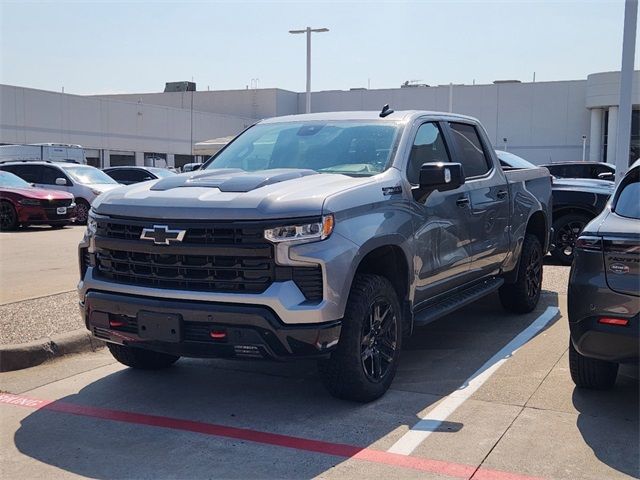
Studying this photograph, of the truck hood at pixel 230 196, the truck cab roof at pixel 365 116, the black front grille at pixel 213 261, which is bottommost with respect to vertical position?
the black front grille at pixel 213 261

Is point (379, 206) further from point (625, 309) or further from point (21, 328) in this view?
point (21, 328)

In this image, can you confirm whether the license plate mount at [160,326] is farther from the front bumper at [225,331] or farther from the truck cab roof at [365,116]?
the truck cab roof at [365,116]

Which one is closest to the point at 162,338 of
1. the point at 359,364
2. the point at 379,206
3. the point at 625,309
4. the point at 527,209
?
the point at 359,364

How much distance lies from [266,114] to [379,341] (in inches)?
2100

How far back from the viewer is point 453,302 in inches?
232

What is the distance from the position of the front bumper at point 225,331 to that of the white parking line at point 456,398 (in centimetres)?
72

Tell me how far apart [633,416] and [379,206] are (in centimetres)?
215

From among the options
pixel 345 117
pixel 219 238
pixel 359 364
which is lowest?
pixel 359 364

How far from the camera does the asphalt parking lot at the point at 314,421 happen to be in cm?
384

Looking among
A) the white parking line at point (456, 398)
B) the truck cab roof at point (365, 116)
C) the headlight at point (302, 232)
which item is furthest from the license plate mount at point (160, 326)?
the truck cab roof at point (365, 116)

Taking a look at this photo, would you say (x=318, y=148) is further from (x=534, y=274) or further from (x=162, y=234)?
(x=534, y=274)

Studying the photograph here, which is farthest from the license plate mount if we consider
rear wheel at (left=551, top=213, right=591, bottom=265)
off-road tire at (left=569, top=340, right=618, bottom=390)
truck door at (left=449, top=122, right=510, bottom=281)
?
rear wheel at (left=551, top=213, right=591, bottom=265)

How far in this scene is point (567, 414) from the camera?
4.59 meters

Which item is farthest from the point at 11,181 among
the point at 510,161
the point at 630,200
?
the point at 630,200
